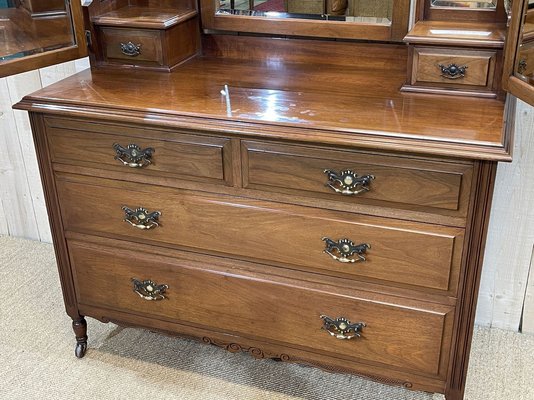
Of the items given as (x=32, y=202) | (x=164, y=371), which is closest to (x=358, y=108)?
(x=164, y=371)

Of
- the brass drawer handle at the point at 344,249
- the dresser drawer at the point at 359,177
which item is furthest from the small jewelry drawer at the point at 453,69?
the brass drawer handle at the point at 344,249

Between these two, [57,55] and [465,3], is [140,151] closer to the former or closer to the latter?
[57,55]

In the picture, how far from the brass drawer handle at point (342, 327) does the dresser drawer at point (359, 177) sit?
0.32m

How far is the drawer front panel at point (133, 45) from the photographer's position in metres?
1.76

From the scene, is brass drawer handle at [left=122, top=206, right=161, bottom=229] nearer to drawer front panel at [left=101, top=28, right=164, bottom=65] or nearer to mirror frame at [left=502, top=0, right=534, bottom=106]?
drawer front panel at [left=101, top=28, right=164, bottom=65]

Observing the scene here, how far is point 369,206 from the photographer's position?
1.42 meters

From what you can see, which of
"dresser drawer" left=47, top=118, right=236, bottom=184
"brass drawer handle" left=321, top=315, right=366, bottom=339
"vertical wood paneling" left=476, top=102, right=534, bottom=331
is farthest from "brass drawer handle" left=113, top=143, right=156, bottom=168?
"vertical wood paneling" left=476, top=102, right=534, bottom=331

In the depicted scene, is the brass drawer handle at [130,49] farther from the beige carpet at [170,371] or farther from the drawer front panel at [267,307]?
the beige carpet at [170,371]

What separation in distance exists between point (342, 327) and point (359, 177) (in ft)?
1.32

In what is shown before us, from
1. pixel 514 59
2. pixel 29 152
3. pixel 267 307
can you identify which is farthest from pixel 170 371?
pixel 514 59

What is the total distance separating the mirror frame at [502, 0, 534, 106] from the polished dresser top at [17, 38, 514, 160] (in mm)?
61

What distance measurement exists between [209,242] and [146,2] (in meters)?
0.75

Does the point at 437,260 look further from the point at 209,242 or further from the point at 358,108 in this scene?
the point at 209,242

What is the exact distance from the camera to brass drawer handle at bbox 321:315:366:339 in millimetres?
1574
